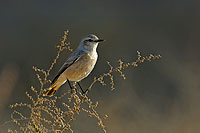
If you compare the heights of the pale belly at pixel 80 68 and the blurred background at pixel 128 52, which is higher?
the blurred background at pixel 128 52

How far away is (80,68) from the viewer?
207 inches

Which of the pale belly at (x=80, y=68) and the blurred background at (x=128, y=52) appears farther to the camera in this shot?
the blurred background at (x=128, y=52)

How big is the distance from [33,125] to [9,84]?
0.83 metres

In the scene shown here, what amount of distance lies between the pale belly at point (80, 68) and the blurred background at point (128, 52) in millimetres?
1842

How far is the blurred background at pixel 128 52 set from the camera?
739cm

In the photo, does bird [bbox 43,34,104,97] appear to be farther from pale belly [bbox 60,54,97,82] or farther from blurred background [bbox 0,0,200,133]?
blurred background [bbox 0,0,200,133]

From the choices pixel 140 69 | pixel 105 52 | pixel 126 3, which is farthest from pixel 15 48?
pixel 126 3

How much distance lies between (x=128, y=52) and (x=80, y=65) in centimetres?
769

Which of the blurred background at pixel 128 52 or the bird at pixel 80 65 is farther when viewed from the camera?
the blurred background at pixel 128 52

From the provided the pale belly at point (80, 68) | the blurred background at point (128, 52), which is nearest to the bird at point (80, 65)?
the pale belly at point (80, 68)

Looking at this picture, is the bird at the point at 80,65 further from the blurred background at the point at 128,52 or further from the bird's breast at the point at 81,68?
the blurred background at the point at 128,52

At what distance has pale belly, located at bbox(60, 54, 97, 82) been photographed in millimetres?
5238

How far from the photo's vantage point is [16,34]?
1380 centimetres

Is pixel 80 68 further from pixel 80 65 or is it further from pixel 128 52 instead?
pixel 128 52
